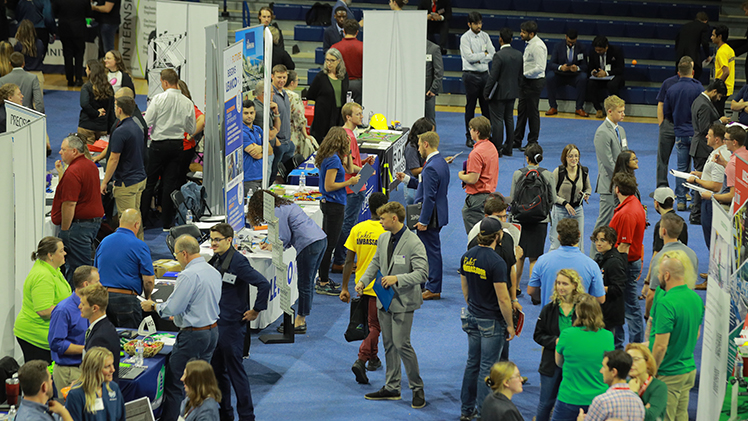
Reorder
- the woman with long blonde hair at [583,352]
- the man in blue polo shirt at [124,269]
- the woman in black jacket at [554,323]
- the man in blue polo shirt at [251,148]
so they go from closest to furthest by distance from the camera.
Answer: the woman with long blonde hair at [583,352], the woman in black jacket at [554,323], the man in blue polo shirt at [124,269], the man in blue polo shirt at [251,148]

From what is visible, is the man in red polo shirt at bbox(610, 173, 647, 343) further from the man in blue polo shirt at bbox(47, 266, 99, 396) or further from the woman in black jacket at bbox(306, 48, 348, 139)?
the woman in black jacket at bbox(306, 48, 348, 139)

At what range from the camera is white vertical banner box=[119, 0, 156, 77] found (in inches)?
607

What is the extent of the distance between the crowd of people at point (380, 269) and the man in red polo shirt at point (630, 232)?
0.05 ft

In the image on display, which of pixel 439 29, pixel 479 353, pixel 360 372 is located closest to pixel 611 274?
pixel 479 353

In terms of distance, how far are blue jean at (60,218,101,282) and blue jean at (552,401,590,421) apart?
14.6 feet

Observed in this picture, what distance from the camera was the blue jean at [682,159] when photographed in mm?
10430

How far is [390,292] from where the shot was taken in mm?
5836

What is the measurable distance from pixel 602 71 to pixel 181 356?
11677 mm

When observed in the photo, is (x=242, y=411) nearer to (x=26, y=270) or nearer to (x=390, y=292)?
(x=390, y=292)

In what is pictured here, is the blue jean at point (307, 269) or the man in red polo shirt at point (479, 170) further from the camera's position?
A: the man in red polo shirt at point (479, 170)

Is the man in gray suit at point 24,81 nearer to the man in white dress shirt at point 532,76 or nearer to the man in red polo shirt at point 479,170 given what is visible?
the man in red polo shirt at point 479,170

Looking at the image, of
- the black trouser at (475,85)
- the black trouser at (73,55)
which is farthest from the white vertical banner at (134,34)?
the black trouser at (475,85)

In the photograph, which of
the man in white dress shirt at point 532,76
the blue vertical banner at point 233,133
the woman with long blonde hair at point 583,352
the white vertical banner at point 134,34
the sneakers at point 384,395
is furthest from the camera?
the white vertical banner at point 134,34

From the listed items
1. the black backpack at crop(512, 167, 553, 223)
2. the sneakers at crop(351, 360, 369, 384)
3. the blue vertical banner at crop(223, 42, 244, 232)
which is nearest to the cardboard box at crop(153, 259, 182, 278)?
the blue vertical banner at crop(223, 42, 244, 232)
